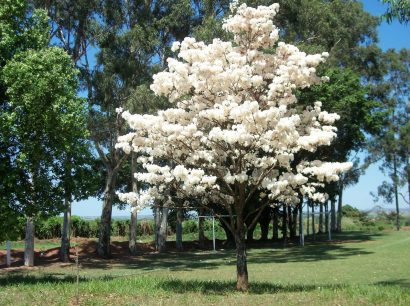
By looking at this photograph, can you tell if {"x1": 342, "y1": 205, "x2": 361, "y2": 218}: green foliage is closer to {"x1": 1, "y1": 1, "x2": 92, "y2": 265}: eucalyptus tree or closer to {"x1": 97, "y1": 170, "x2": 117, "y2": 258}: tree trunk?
{"x1": 97, "y1": 170, "x2": 117, "y2": 258}: tree trunk

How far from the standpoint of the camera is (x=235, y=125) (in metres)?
10.6

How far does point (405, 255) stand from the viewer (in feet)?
83.3

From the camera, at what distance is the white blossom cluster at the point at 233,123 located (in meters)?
10.6

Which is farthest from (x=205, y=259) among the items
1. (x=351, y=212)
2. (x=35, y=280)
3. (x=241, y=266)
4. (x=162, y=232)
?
(x=351, y=212)

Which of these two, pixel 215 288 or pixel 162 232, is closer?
pixel 215 288

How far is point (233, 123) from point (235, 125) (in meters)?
0.68

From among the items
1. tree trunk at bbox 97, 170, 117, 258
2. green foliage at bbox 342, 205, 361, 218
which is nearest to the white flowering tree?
tree trunk at bbox 97, 170, 117, 258

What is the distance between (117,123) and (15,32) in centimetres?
1356

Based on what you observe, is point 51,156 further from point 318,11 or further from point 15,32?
point 318,11

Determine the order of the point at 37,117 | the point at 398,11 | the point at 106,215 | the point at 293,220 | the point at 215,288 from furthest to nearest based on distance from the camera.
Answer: the point at 293,220
the point at 106,215
the point at 37,117
the point at 215,288
the point at 398,11

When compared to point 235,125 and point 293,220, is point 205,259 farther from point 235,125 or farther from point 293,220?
point 293,220

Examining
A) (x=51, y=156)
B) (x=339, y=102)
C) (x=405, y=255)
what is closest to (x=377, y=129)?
Result: (x=339, y=102)

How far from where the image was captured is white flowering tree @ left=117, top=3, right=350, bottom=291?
10.6m

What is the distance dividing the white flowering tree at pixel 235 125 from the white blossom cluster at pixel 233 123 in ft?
0.07
